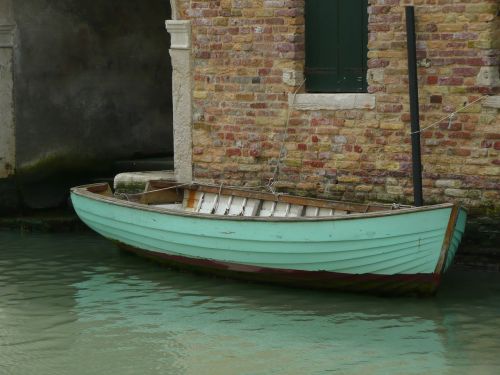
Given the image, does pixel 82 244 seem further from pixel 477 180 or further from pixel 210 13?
pixel 477 180

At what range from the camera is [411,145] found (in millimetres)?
9695

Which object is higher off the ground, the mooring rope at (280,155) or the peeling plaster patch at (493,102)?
the peeling plaster patch at (493,102)

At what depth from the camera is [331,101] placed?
33.7 ft

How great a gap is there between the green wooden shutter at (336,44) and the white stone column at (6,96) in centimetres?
370

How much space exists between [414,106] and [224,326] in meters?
2.28

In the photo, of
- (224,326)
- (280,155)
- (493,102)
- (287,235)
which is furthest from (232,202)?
(493,102)

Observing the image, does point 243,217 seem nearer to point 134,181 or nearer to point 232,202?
point 232,202

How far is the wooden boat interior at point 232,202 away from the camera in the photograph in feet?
32.6

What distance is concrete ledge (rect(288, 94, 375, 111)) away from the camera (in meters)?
10.1

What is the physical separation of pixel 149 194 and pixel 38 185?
247 cm

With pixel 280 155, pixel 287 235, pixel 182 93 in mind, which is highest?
pixel 182 93

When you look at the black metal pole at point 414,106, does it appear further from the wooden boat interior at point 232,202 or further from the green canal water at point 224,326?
the green canal water at point 224,326

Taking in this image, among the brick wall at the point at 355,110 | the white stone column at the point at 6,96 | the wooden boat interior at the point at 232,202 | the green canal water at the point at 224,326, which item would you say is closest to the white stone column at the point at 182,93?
the brick wall at the point at 355,110

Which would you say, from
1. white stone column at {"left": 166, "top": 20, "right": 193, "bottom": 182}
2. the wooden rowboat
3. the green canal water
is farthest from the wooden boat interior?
the green canal water
